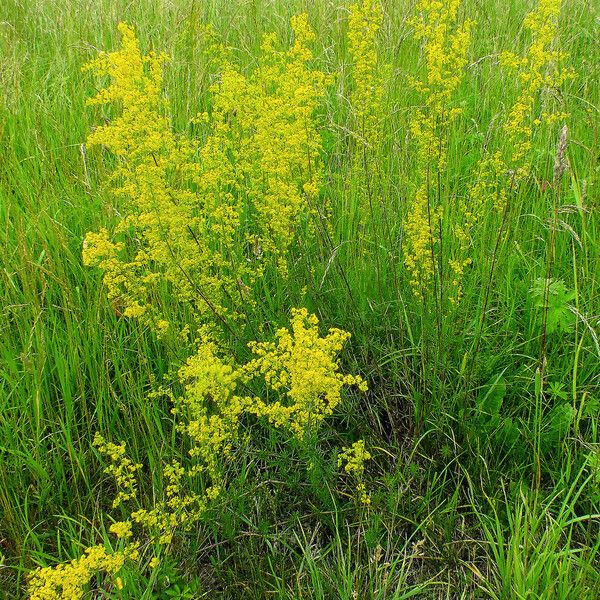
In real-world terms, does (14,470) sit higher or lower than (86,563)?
lower

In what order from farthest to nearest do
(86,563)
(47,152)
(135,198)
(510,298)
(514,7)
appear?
(514,7)
(47,152)
(510,298)
(135,198)
(86,563)

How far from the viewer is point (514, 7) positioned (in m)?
4.36

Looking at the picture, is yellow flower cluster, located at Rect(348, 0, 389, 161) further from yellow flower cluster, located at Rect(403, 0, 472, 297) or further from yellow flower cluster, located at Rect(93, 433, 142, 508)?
yellow flower cluster, located at Rect(93, 433, 142, 508)

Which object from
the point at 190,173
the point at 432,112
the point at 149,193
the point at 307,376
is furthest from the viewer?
the point at 432,112

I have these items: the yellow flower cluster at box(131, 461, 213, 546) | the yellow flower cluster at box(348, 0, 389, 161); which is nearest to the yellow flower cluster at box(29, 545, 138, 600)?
the yellow flower cluster at box(131, 461, 213, 546)

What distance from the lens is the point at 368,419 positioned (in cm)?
220

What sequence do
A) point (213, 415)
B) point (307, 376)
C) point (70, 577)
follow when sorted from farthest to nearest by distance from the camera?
1. point (213, 415)
2. point (307, 376)
3. point (70, 577)

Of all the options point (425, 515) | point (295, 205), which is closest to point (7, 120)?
point (295, 205)

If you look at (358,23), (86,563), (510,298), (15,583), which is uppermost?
(358,23)

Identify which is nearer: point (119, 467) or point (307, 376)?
point (307, 376)

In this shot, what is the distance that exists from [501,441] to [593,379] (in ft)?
1.24

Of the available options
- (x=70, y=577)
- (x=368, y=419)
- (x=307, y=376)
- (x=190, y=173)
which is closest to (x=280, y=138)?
(x=190, y=173)

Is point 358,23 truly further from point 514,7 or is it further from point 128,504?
point 514,7

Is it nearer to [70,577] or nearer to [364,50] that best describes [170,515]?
[70,577]
